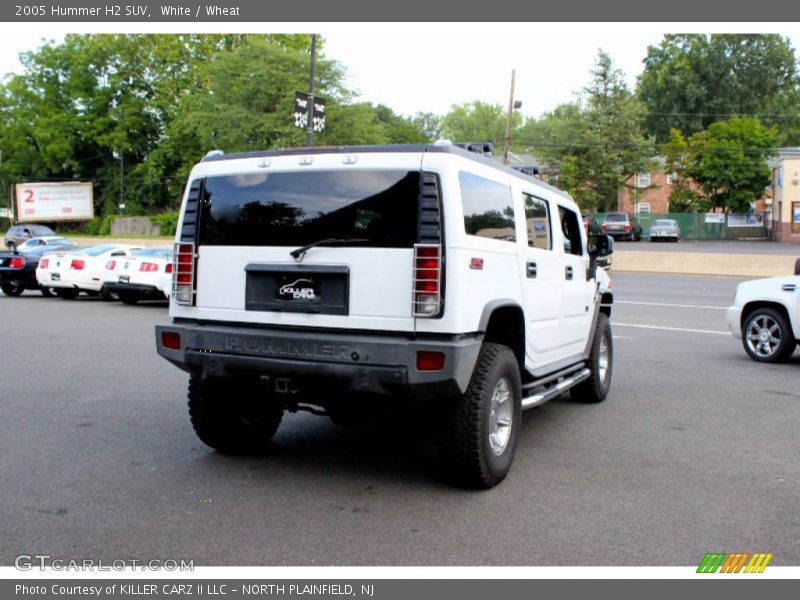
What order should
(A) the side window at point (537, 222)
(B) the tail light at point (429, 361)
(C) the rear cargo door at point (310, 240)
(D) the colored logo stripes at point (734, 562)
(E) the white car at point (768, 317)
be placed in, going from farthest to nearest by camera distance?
1. (E) the white car at point (768, 317)
2. (A) the side window at point (537, 222)
3. (C) the rear cargo door at point (310, 240)
4. (B) the tail light at point (429, 361)
5. (D) the colored logo stripes at point (734, 562)

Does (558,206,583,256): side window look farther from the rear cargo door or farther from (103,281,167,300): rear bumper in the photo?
(103,281,167,300): rear bumper

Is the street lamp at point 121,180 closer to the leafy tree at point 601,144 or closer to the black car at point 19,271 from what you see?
the leafy tree at point 601,144

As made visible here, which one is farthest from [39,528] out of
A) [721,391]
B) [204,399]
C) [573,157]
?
[573,157]

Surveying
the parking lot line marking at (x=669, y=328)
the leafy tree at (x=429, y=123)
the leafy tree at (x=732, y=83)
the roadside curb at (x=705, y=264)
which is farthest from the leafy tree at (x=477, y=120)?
the parking lot line marking at (x=669, y=328)

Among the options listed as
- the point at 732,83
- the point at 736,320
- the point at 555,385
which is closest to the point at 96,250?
the point at 736,320

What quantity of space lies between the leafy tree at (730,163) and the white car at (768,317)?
174ft

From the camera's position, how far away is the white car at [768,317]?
34.8 feet

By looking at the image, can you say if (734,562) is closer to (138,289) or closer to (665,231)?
(138,289)

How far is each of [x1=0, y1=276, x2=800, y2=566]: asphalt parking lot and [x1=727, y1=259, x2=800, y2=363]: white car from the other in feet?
5.35

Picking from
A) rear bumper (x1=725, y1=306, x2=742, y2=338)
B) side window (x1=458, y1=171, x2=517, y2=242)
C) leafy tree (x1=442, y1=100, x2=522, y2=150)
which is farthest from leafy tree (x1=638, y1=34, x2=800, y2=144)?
side window (x1=458, y1=171, x2=517, y2=242)

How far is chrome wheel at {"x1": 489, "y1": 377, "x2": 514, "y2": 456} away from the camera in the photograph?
17.7 feet

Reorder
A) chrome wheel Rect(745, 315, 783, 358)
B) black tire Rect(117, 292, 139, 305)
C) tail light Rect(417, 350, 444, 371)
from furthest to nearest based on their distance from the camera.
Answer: black tire Rect(117, 292, 139, 305)
chrome wheel Rect(745, 315, 783, 358)
tail light Rect(417, 350, 444, 371)

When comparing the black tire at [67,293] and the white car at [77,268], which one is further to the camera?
the black tire at [67,293]

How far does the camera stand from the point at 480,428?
16.6ft
